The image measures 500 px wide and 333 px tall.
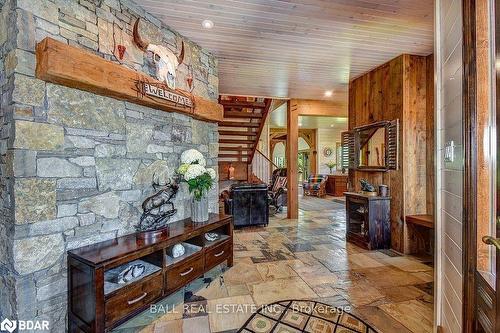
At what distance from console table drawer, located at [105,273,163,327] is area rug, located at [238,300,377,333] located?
30.2 inches

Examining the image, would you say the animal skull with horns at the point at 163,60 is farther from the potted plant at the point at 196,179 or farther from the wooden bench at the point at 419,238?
the wooden bench at the point at 419,238

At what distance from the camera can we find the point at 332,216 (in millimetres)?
6062

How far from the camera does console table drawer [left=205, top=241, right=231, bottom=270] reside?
262 cm

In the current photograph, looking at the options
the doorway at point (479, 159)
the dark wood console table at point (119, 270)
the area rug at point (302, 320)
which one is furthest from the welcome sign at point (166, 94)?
the doorway at point (479, 159)

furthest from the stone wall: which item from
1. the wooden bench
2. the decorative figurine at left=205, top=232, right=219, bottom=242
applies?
the wooden bench

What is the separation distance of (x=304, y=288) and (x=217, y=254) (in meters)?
0.99

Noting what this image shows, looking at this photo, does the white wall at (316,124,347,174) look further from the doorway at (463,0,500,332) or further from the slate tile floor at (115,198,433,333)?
the doorway at (463,0,500,332)

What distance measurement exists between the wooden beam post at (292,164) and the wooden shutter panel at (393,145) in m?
2.35

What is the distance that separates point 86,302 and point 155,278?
1.60 feet

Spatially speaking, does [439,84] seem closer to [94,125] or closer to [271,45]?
[271,45]

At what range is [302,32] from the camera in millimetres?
2867

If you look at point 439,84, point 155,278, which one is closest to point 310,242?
point 155,278

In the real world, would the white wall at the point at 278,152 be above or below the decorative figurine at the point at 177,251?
above

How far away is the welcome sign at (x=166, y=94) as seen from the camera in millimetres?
2289
